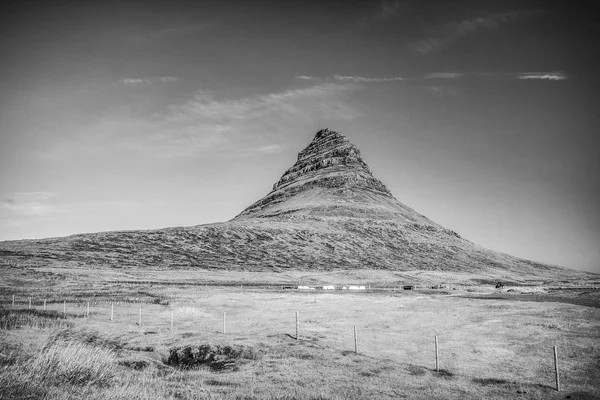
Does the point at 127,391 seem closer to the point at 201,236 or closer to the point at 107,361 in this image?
the point at 107,361

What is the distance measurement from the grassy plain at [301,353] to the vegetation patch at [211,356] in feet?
0.46

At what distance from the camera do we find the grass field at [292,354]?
51.9 ft

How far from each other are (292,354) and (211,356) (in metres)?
4.61

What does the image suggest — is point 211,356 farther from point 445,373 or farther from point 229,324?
point 445,373

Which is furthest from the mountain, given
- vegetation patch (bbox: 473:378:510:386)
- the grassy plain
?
vegetation patch (bbox: 473:378:510:386)

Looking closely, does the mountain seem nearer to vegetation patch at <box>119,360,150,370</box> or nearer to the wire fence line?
the wire fence line

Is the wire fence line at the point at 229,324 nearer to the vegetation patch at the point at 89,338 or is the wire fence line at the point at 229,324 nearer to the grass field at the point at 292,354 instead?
the grass field at the point at 292,354

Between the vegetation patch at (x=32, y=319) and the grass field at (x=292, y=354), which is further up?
the vegetation patch at (x=32, y=319)

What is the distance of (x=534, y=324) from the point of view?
34.0 metres

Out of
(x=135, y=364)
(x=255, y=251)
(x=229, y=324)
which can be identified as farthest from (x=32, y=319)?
(x=255, y=251)

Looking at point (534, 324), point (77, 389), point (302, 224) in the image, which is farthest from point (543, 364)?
point (302, 224)

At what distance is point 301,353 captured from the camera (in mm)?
23906

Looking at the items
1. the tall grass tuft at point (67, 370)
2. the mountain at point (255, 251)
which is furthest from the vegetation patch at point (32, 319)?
the mountain at point (255, 251)

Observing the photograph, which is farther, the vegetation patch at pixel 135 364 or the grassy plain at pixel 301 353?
the vegetation patch at pixel 135 364
